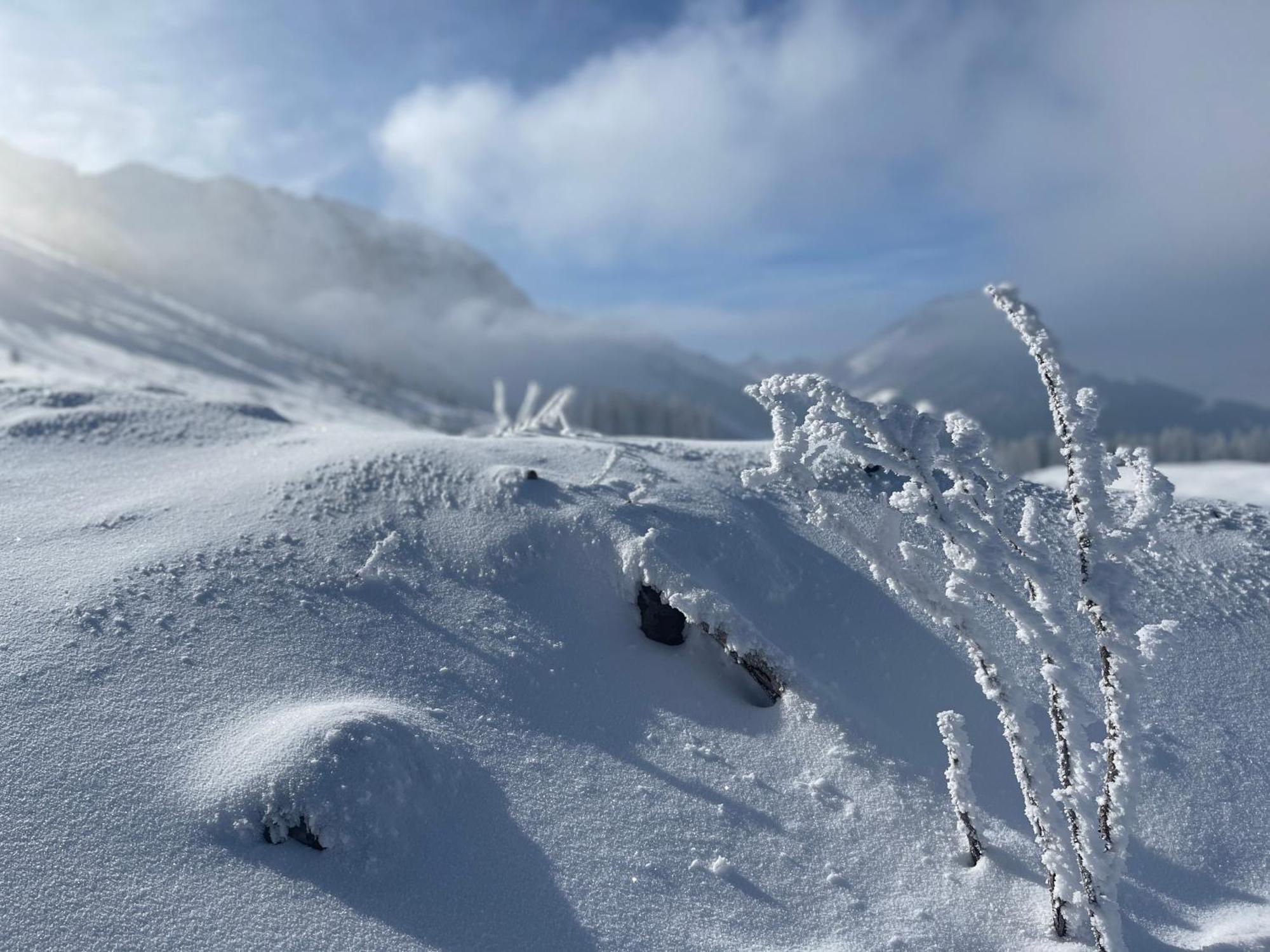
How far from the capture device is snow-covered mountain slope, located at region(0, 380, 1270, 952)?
21.6 ft

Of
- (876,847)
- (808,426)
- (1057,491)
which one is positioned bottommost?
(876,847)

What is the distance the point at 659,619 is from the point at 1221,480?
67.1ft

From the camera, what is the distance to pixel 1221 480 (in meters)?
21.9

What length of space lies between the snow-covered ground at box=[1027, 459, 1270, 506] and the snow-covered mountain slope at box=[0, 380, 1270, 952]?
288 inches

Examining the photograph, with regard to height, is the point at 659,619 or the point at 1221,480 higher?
the point at 1221,480

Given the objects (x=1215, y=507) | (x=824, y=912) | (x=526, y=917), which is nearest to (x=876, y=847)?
(x=824, y=912)

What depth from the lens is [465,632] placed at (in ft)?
31.5

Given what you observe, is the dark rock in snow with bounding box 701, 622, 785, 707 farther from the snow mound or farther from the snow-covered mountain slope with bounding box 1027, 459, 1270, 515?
the snow-covered mountain slope with bounding box 1027, 459, 1270, 515

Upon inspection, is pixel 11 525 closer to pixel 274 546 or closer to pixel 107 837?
pixel 274 546

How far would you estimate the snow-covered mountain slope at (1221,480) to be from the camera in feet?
61.6

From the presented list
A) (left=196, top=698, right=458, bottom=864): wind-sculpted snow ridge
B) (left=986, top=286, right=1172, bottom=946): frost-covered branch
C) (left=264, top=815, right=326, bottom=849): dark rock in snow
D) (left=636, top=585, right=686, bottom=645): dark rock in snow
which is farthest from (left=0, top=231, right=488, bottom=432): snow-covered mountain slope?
(left=986, top=286, right=1172, bottom=946): frost-covered branch

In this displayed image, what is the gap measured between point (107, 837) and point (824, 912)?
6.38 meters

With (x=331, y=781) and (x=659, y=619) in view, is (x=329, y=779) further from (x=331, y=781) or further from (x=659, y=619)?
(x=659, y=619)

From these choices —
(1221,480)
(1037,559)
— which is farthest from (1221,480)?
(1037,559)
